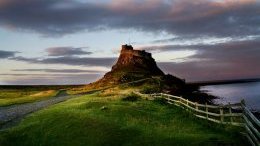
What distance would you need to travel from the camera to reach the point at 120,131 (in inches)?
1085

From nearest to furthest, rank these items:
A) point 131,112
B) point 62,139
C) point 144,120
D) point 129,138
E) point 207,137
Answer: point 207,137
point 129,138
point 62,139
point 144,120
point 131,112

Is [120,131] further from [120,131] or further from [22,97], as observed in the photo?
[22,97]

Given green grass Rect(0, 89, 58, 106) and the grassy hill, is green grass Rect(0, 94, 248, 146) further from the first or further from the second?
green grass Rect(0, 89, 58, 106)

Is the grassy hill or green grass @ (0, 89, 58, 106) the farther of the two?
green grass @ (0, 89, 58, 106)

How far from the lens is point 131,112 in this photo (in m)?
36.5

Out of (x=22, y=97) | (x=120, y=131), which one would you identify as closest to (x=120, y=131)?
(x=120, y=131)

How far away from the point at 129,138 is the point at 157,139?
2029mm

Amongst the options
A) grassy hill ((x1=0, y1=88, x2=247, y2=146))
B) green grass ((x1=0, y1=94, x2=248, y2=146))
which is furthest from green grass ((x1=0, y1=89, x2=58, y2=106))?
green grass ((x1=0, y1=94, x2=248, y2=146))

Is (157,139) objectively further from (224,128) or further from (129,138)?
(224,128)

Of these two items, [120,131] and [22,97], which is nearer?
[120,131]

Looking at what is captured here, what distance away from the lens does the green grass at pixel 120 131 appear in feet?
79.3

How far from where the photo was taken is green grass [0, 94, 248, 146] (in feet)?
79.3

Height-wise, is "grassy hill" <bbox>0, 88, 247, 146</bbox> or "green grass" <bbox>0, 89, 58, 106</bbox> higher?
"green grass" <bbox>0, 89, 58, 106</bbox>

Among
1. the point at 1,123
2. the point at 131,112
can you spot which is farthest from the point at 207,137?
the point at 1,123
